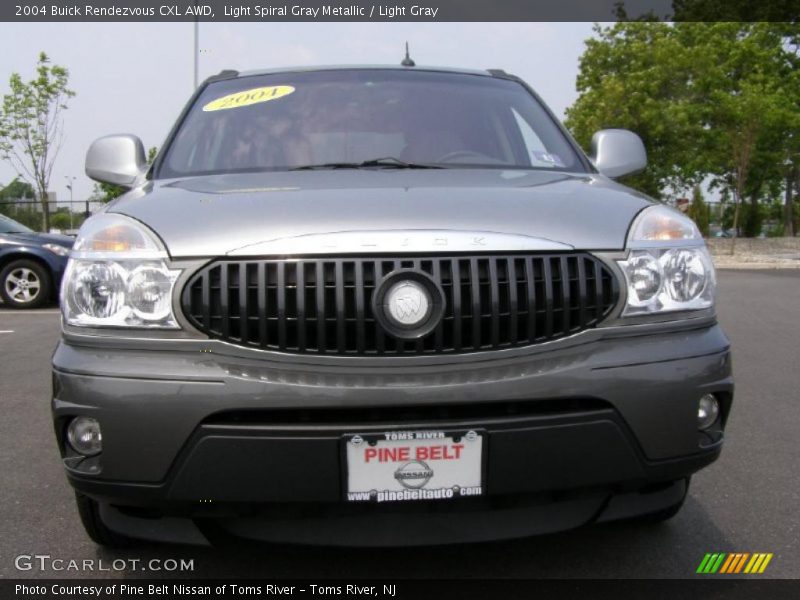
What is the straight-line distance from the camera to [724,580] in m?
2.54

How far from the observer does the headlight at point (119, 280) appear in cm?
218

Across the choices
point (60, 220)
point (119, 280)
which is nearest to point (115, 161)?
point (119, 280)

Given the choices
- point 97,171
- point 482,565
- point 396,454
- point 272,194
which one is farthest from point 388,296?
point 97,171

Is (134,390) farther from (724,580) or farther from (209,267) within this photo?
(724,580)

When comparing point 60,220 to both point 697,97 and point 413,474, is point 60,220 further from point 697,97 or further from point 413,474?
point 413,474

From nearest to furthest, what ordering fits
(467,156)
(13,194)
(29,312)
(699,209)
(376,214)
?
(376,214) < (467,156) < (29,312) < (699,209) < (13,194)

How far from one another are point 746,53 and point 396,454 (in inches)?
1175

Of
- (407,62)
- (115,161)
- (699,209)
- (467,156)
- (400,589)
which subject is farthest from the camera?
(699,209)

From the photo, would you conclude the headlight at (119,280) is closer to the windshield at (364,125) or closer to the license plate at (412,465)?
the license plate at (412,465)

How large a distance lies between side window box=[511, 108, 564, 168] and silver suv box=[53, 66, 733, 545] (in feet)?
2.91

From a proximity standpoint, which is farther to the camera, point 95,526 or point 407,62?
point 407,62

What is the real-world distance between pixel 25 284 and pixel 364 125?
8591mm

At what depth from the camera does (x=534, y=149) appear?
3408 millimetres

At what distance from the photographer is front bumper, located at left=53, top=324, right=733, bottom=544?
6.61ft
